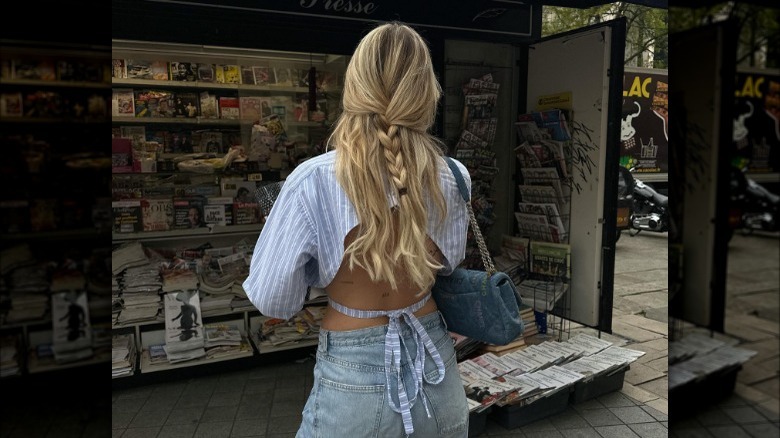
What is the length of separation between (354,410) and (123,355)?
9.69ft

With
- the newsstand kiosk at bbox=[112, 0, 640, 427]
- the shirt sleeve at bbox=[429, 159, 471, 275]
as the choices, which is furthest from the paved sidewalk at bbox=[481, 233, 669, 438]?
the shirt sleeve at bbox=[429, 159, 471, 275]

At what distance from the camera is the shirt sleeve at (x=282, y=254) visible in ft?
4.49

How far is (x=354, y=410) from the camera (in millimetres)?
1404

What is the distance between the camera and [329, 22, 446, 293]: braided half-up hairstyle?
4.43 ft

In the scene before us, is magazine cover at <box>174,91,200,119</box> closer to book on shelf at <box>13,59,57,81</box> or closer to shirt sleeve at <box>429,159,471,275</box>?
shirt sleeve at <box>429,159,471,275</box>

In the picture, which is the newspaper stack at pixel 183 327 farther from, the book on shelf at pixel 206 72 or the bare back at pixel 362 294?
the bare back at pixel 362 294

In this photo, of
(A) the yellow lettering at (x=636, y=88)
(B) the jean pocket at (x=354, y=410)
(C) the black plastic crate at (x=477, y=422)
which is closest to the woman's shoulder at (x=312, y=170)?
(B) the jean pocket at (x=354, y=410)

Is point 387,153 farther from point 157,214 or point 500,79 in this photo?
point 500,79

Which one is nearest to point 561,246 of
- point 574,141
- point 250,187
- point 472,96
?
point 574,141

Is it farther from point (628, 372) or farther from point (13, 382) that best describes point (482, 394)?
point (13, 382)

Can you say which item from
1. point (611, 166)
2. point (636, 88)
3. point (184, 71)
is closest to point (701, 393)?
point (611, 166)

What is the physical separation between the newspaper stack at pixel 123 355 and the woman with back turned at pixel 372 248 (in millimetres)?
2746

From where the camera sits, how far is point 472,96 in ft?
14.9

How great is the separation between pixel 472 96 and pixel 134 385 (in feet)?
11.3
